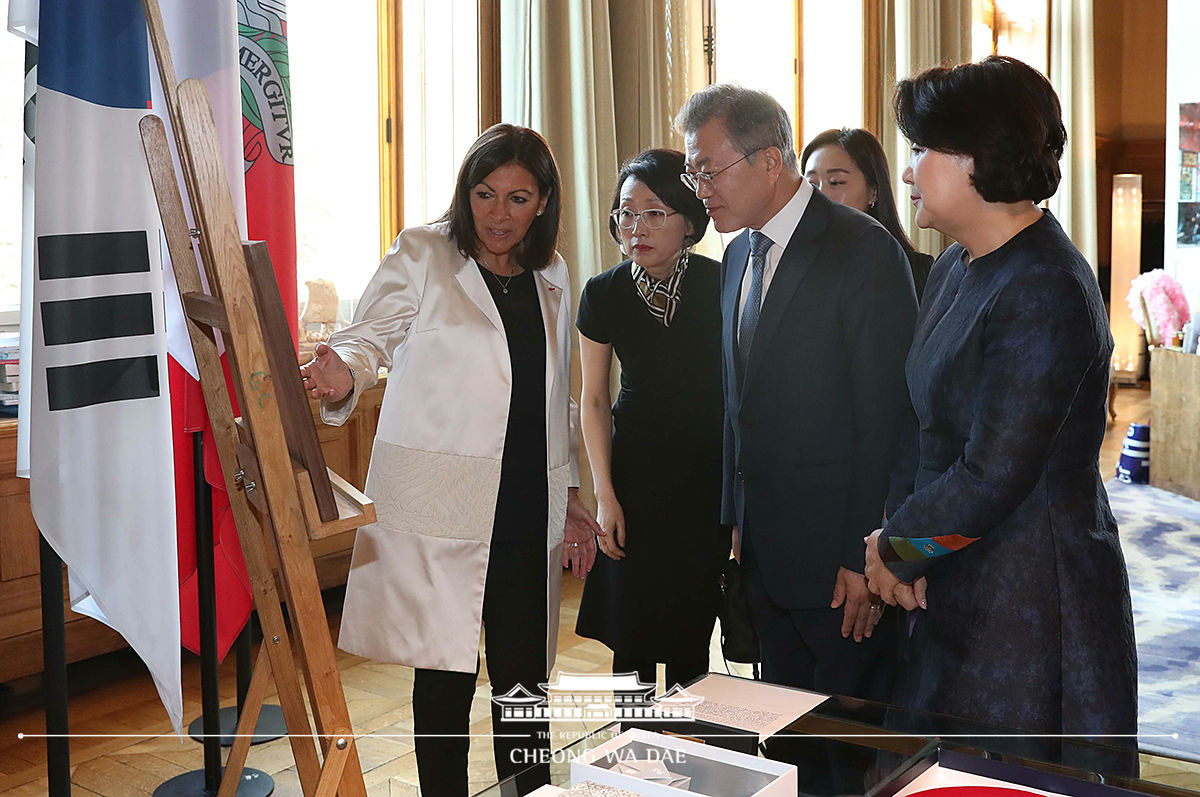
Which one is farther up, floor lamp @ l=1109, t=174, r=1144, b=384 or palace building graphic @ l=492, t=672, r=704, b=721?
floor lamp @ l=1109, t=174, r=1144, b=384

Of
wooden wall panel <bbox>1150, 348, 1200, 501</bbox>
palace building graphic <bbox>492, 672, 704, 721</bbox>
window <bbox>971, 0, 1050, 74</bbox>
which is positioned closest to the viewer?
palace building graphic <bbox>492, 672, 704, 721</bbox>

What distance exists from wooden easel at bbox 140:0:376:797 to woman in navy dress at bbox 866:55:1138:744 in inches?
33.1

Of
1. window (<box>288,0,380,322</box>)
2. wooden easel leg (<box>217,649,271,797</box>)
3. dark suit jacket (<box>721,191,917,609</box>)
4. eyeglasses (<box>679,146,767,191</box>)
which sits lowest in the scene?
wooden easel leg (<box>217,649,271,797</box>)

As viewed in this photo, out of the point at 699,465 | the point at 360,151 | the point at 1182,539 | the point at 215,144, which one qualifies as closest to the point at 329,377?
the point at 215,144

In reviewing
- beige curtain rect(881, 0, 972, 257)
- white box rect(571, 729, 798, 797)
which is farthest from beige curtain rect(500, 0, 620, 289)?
white box rect(571, 729, 798, 797)

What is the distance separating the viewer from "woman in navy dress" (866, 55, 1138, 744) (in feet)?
4.82

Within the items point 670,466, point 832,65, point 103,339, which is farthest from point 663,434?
point 832,65

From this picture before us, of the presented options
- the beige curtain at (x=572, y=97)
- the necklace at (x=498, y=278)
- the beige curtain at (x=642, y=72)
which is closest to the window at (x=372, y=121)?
the beige curtain at (x=572, y=97)

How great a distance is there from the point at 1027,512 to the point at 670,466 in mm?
887

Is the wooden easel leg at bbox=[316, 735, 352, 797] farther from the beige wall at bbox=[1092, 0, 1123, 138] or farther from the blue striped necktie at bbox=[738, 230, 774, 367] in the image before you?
the beige wall at bbox=[1092, 0, 1123, 138]

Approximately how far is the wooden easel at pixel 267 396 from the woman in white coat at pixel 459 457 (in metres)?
0.42

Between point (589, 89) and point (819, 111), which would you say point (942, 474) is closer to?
point (589, 89)

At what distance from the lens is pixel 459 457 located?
2090 millimetres

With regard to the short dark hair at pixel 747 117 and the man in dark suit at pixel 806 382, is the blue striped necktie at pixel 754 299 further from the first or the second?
the short dark hair at pixel 747 117
